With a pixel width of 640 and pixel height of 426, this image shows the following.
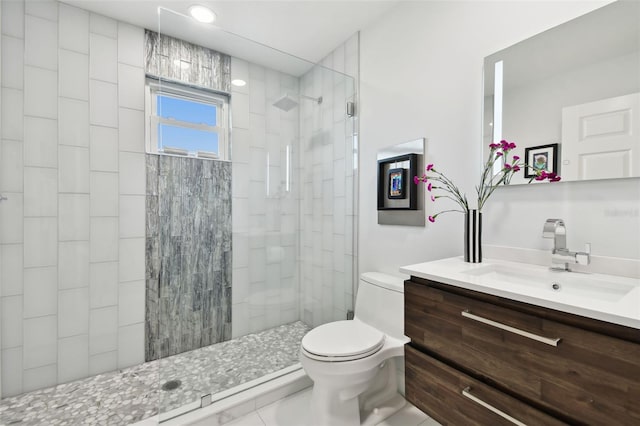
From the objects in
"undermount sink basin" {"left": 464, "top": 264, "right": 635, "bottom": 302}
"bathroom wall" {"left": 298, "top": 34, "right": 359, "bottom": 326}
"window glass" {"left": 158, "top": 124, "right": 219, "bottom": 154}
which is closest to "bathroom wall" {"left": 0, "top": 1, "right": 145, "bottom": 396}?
"window glass" {"left": 158, "top": 124, "right": 219, "bottom": 154}

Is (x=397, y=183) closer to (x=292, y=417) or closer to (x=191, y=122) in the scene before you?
(x=191, y=122)

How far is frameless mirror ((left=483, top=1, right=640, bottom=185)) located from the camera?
0.98 m

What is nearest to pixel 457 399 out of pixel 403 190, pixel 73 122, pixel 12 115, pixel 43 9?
pixel 403 190

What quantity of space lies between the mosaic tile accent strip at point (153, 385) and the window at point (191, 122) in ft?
3.98

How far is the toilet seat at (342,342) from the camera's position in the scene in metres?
1.31

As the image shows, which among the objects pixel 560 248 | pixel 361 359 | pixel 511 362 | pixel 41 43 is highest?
pixel 41 43

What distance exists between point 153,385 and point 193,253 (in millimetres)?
891

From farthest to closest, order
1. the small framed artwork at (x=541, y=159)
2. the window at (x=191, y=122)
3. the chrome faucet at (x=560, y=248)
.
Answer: the window at (x=191, y=122), the small framed artwork at (x=541, y=159), the chrome faucet at (x=560, y=248)

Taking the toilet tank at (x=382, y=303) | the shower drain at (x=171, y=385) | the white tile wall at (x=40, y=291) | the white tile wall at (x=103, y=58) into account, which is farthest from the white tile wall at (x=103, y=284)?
the toilet tank at (x=382, y=303)

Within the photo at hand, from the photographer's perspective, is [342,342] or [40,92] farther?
[40,92]

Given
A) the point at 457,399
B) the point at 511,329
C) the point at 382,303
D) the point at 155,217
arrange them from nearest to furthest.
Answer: the point at 511,329 < the point at 457,399 < the point at 382,303 < the point at 155,217

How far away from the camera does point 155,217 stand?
2.04m

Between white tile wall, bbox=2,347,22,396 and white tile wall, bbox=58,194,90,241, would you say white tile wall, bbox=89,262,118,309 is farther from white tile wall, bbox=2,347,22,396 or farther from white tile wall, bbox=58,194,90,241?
white tile wall, bbox=2,347,22,396

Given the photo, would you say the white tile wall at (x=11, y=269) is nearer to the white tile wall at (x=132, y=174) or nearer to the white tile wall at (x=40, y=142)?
the white tile wall at (x=40, y=142)
